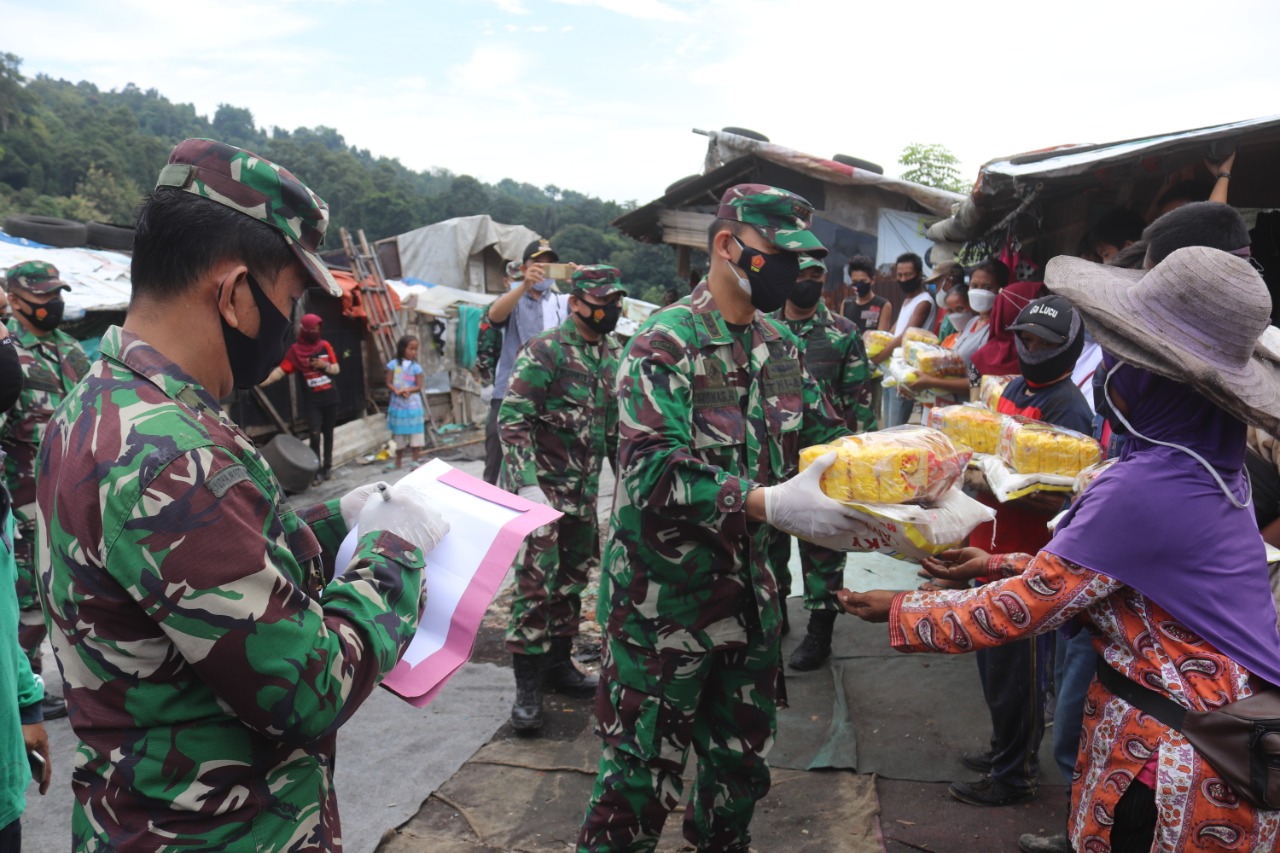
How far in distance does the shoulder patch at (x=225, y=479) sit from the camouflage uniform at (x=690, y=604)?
4.32 feet

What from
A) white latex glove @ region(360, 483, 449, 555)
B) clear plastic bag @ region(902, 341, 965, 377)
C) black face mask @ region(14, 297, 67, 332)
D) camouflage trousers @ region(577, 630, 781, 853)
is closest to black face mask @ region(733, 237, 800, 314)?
camouflage trousers @ region(577, 630, 781, 853)

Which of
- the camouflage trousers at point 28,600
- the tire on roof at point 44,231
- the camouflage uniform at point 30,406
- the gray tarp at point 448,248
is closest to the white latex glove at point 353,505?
the camouflage trousers at point 28,600

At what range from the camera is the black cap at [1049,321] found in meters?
3.35

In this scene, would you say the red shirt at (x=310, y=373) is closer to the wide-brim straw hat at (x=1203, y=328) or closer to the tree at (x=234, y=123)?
the wide-brim straw hat at (x=1203, y=328)

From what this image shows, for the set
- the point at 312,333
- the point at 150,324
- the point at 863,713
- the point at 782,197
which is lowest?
the point at 863,713

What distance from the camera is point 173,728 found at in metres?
1.29

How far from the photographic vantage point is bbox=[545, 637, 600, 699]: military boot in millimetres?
4766

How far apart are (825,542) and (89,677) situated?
1651mm

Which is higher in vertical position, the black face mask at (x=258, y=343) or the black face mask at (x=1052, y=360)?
the black face mask at (x=258, y=343)

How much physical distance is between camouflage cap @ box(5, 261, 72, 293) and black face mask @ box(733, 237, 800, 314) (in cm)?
462

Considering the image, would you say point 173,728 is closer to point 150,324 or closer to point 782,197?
point 150,324

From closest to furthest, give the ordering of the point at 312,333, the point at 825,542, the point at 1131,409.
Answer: the point at 1131,409 < the point at 825,542 < the point at 312,333

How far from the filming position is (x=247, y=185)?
136 cm

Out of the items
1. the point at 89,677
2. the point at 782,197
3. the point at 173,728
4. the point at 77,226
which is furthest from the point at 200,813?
the point at 77,226
